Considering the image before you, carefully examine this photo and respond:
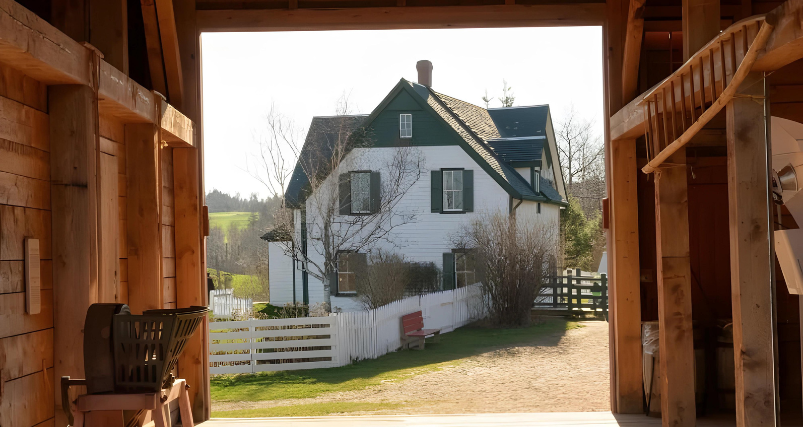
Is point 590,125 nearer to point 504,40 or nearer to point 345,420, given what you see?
point 504,40

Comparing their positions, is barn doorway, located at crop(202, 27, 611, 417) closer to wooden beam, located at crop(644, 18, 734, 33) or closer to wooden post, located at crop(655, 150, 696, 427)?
wooden beam, located at crop(644, 18, 734, 33)

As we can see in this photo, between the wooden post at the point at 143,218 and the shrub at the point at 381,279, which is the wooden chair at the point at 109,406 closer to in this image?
the wooden post at the point at 143,218

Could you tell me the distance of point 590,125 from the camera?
2480cm

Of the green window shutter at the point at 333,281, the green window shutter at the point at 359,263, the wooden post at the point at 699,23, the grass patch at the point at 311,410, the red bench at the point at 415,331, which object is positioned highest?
the wooden post at the point at 699,23

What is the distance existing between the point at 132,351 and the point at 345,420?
282 centimetres

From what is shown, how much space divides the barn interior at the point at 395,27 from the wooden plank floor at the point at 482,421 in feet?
0.62

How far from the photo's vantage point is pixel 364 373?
11.2 meters

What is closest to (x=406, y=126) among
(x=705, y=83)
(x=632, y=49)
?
(x=632, y=49)

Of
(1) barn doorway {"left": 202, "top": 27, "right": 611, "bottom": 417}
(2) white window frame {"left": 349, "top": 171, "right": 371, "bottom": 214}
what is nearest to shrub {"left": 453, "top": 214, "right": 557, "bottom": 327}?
(1) barn doorway {"left": 202, "top": 27, "right": 611, "bottom": 417}

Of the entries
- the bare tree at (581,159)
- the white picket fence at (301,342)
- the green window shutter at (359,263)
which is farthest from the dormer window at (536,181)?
the white picket fence at (301,342)

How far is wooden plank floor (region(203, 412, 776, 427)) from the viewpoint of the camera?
5.18 m

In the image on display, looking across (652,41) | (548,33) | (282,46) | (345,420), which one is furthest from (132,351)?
(548,33)

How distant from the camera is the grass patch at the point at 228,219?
31312mm

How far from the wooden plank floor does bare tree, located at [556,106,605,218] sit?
1989 centimetres
